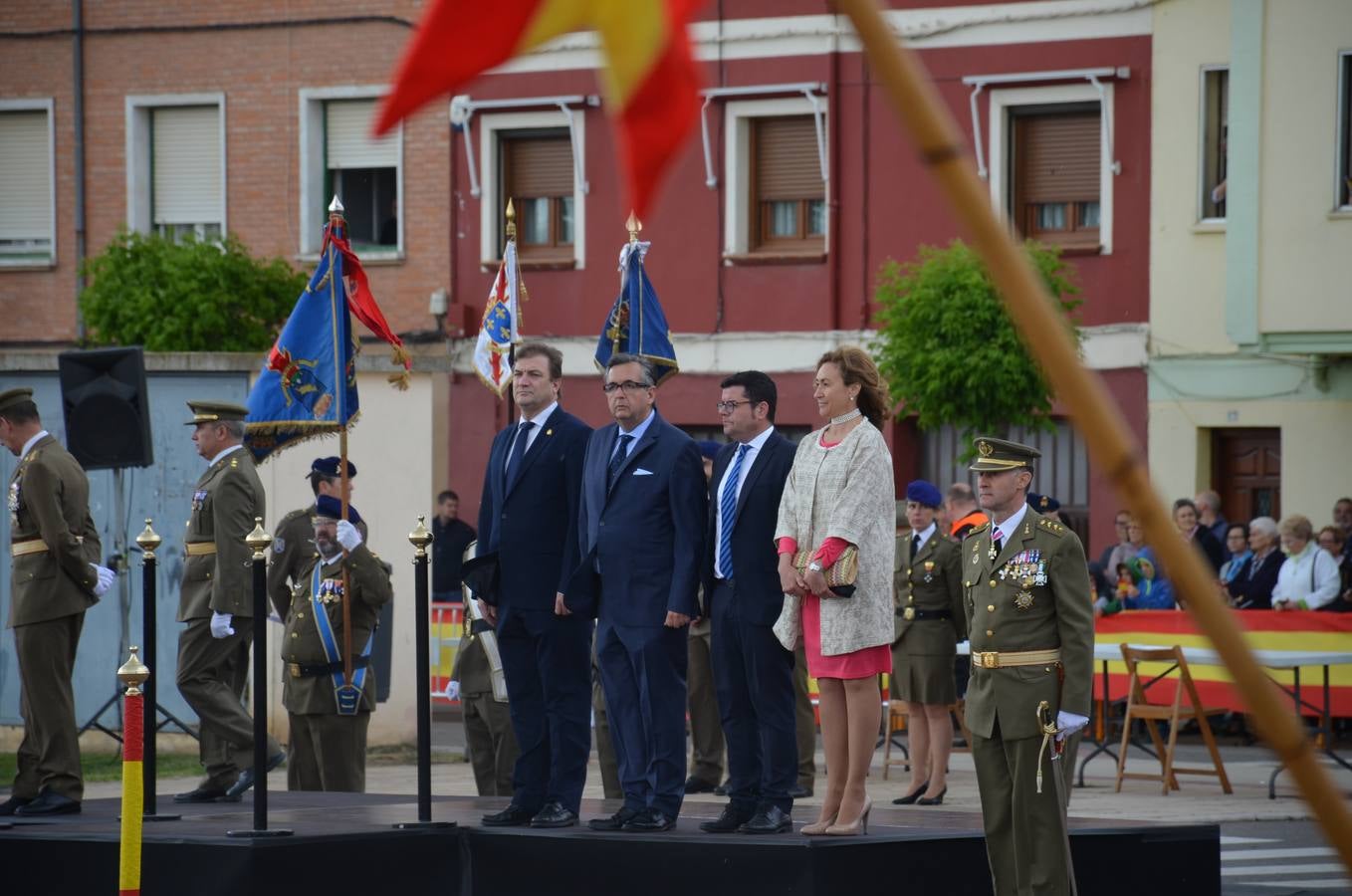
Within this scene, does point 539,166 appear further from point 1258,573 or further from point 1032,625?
point 1032,625

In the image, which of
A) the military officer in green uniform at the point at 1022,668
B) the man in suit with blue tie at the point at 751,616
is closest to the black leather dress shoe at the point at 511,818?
the man in suit with blue tie at the point at 751,616

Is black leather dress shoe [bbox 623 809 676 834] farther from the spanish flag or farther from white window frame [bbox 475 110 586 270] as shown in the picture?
white window frame [bbox 475 110 586 270]

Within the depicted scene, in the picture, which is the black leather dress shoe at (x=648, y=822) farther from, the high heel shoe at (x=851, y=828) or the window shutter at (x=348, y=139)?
the window shutter at (x=348, y=139)

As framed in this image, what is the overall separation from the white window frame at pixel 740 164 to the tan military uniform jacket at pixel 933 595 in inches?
505

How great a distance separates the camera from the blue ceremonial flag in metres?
13.9

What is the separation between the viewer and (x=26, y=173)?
3206cm

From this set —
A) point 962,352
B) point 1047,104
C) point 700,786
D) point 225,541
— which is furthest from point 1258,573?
point 225,541

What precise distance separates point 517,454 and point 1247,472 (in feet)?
54.4

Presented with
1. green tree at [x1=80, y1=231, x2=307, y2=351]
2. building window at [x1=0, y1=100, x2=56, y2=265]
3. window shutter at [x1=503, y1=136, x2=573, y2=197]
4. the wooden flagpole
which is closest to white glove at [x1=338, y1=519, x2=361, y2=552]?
the wooden flagpole

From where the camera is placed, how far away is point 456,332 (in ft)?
96.5

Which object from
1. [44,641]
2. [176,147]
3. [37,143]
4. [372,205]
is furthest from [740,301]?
[44,641]

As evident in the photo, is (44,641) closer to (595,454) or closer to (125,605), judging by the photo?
(595,454)

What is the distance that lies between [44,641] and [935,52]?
17.2 meters

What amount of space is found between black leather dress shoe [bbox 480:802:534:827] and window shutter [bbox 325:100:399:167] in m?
20.6
